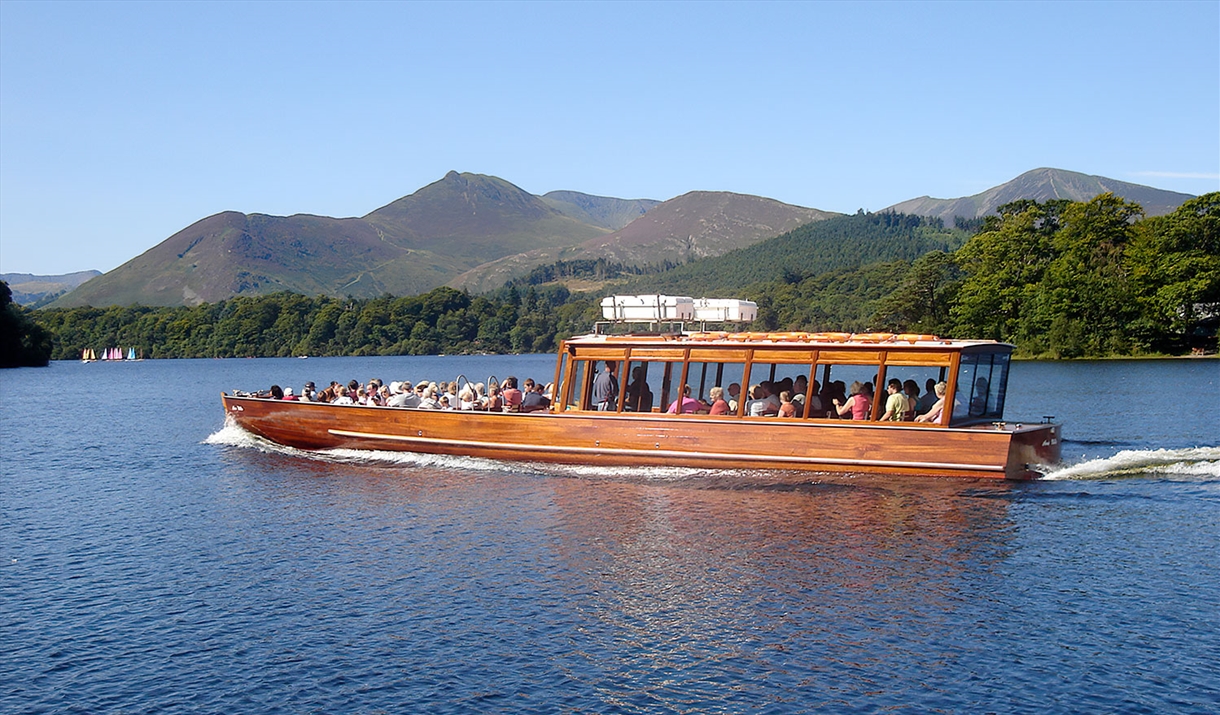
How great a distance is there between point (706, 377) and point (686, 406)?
4.11ft

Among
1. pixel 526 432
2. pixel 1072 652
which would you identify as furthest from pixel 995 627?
pixel 526 432

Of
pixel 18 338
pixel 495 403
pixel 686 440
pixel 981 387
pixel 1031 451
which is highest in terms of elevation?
pixel 981 387

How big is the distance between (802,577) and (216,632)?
7951 mm

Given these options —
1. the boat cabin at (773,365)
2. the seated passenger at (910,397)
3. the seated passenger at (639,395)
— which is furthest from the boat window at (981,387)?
the seated passenger at (639,395)

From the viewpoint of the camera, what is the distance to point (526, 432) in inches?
1038

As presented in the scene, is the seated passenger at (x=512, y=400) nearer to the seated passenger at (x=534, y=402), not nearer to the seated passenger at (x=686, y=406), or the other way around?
the seated passenger at (x=534, y=402)

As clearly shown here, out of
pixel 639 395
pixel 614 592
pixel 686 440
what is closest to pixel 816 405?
pixel 686 440

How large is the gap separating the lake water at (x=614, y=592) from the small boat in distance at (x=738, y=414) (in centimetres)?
70

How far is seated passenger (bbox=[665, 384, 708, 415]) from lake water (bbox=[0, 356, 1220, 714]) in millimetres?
1822

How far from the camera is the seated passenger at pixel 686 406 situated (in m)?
24.9

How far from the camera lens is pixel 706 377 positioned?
2600 centimetres

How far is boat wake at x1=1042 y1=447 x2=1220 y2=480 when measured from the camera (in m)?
22.7

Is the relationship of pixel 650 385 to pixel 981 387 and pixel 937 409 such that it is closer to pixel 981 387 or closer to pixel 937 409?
pixel 937 409

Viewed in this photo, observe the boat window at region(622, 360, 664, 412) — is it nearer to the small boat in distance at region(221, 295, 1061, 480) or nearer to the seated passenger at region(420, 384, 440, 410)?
the small boat in distance at region(221, 295, 1061, 480)
